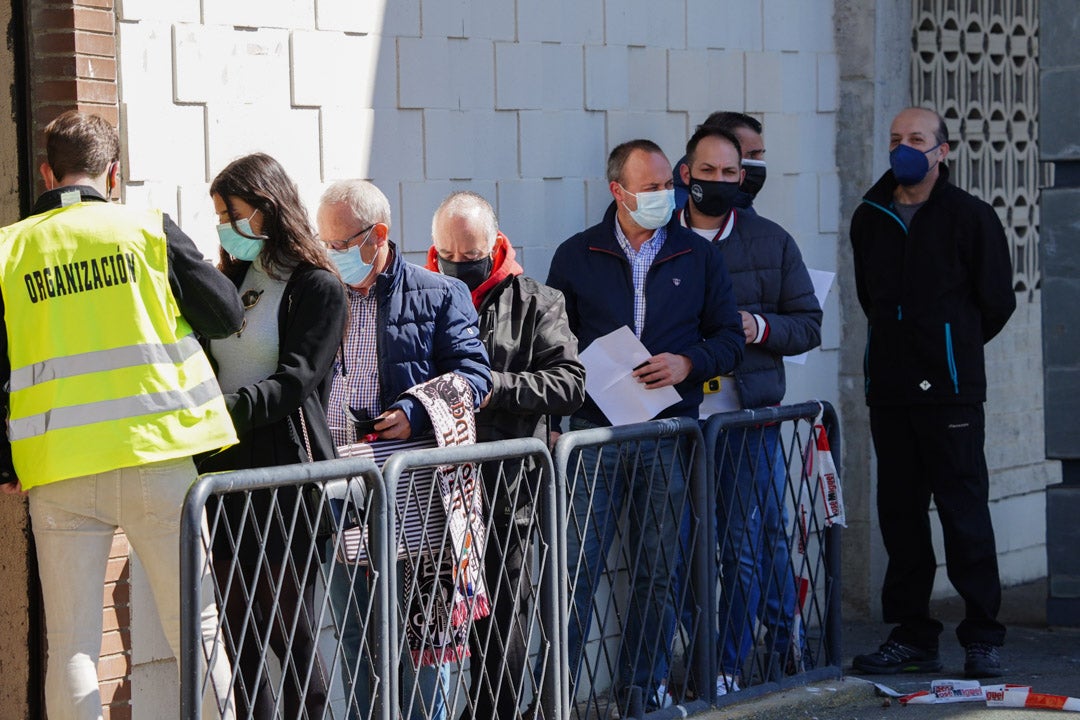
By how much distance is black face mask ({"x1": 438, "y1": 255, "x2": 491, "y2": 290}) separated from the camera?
5836 millimetres

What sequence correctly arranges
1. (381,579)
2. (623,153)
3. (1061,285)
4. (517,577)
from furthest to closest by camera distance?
(1061,285) < (623,153) < (517,577) < (381,579)

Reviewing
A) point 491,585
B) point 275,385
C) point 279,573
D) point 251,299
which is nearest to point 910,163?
point 491,585

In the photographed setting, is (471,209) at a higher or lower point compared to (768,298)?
higher

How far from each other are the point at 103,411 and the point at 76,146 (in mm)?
709

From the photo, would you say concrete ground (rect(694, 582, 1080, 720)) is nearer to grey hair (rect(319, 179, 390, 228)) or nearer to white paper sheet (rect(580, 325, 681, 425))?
white paper sheet (rect(580, 325, 681, 425))

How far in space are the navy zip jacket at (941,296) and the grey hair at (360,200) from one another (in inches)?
93.7

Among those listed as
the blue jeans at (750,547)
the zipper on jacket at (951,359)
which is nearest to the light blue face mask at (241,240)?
the blue jeans at (750,547)

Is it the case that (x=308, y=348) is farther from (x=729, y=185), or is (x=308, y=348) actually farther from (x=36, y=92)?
(x=729, y=185)

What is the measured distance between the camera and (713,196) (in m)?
6.62

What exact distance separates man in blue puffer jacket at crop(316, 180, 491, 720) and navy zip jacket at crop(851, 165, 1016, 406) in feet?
6.85

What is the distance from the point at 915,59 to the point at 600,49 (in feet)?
6.61

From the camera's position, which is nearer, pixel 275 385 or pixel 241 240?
pixel 275 385

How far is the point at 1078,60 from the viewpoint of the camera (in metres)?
7.46

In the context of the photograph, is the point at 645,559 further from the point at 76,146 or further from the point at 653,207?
the point at 76,146
